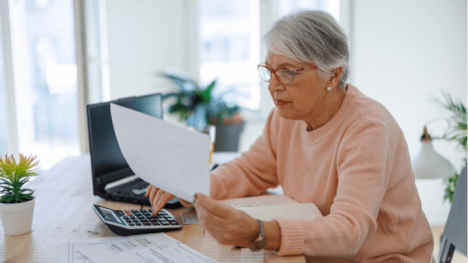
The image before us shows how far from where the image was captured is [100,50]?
3.49 metres

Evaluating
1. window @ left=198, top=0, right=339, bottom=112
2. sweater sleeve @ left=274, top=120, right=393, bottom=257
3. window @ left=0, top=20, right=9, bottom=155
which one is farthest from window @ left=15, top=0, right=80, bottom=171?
sweater sleeve @ left=274, top=120, right=393, bottom=257

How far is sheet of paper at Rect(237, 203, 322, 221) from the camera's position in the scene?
105cm

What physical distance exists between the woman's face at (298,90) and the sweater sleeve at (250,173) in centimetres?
27

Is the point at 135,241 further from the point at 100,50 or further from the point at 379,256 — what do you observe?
the point at 100,50

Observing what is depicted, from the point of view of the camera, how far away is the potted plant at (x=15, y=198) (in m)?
1.02

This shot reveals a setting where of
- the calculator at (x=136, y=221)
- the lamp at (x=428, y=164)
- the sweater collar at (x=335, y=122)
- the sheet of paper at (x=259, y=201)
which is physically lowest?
the lamp at (x=428, y=164)

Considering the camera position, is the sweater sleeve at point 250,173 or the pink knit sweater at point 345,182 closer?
the pink knit sweater at point 345,182

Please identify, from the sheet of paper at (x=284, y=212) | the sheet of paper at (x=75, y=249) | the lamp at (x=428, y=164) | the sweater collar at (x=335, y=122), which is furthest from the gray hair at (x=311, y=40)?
the lamp at (x=428, y=164)

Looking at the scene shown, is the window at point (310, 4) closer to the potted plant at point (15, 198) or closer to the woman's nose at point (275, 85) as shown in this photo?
the woman's nose at point (275, 85)

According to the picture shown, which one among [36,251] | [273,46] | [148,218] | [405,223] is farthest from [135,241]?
[405,223]

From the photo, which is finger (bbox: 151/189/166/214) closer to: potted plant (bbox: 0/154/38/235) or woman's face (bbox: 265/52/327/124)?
potted plant (bbox: 0/154/38/235)

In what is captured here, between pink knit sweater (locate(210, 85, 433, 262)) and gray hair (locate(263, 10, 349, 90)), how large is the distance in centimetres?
16

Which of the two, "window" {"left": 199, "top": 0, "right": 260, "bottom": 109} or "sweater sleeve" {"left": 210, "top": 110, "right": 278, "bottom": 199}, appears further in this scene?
"window" {"left": 199, "top": 0, "right": 260, "bottom": 109}

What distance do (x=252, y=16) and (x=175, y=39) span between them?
70cm
